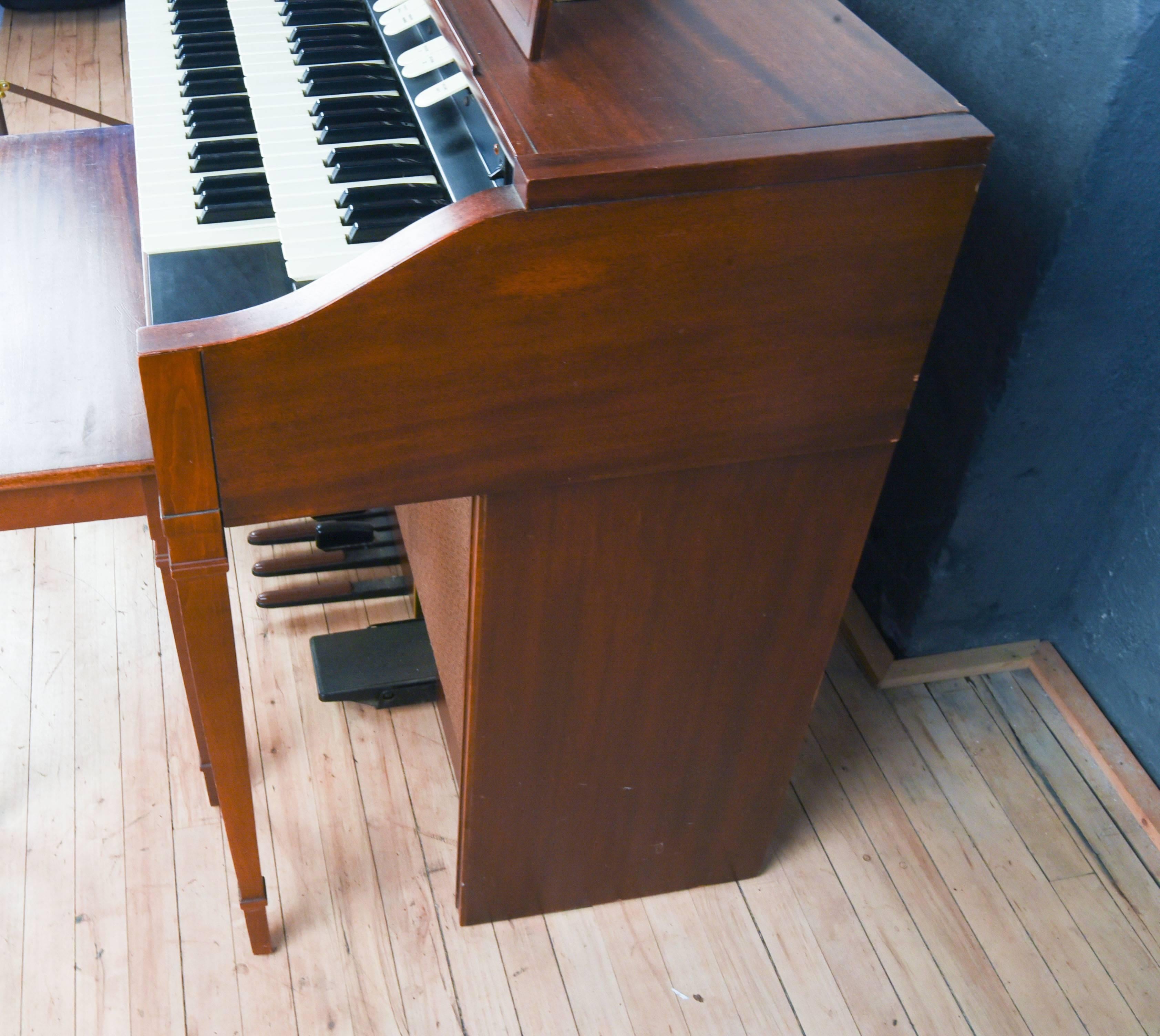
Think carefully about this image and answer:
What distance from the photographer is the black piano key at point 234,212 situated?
3.58ft

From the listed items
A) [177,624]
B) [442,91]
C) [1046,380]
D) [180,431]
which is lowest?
[177,624]

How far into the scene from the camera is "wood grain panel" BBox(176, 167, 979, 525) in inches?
34.2

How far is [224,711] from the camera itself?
3.77 feet

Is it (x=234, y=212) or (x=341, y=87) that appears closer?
(x=234, y=212)

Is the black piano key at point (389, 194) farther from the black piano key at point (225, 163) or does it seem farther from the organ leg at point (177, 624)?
the organ leg at point (177, 624)

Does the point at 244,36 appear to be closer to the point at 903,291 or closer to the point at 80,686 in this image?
the point at 903,291

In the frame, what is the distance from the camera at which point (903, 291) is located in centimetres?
99

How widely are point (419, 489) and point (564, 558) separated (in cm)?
19

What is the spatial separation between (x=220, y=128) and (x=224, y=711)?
59 centimetres

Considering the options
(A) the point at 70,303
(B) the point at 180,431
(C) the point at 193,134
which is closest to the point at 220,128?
(C) the point at 193,134

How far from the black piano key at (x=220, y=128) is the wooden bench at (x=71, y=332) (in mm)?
174

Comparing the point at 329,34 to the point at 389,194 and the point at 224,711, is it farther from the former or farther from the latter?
the point at 224,711

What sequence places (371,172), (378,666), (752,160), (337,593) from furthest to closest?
1. (337,593)
2. (378,666)
3. (371,172)
4. (752,160)

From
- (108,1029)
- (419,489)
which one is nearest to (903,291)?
(419,489)
